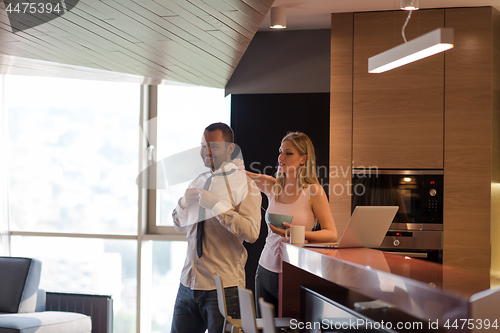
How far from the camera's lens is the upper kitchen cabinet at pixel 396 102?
3434mm

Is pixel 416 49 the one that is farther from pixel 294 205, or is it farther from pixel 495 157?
pixel 495 157

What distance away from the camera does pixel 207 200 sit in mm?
2123

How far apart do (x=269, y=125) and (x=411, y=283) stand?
2.85 m

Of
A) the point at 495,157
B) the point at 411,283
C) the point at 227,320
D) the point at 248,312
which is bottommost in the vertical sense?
the point at 227,320

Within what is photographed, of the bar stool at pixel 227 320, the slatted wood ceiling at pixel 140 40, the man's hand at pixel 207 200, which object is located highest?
the slatted wood ceiling at pixel 140 40

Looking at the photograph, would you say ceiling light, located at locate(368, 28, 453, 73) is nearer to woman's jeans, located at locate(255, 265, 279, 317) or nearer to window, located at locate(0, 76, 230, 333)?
woman's jeans, located at locate(255, 265, 279, 317)

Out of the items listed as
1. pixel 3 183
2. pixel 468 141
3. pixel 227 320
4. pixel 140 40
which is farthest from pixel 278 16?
pixel 3 183

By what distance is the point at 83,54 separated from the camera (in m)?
3.33

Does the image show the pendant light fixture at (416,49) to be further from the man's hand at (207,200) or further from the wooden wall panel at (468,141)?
the wooden wall panel at (468,141)

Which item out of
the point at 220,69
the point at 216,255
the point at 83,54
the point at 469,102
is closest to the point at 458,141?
the point at 469,102

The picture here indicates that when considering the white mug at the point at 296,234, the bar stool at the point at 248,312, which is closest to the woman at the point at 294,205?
the white mug at the point at 296,234

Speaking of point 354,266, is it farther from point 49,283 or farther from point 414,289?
point 49,283

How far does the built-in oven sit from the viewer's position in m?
3.41

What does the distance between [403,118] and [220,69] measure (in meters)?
1.57
